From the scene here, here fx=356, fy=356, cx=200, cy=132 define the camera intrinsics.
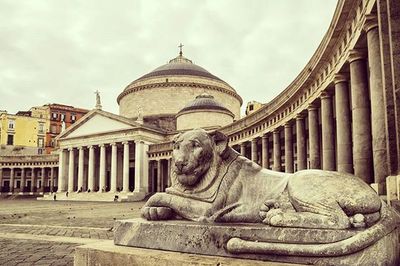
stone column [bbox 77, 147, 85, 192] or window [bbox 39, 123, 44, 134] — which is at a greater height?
window [bbox 39, 123, 44, 134]

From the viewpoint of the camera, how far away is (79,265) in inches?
163

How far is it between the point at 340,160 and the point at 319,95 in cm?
436

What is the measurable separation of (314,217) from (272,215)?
0.41 meters

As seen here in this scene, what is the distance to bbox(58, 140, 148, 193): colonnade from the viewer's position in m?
49.8

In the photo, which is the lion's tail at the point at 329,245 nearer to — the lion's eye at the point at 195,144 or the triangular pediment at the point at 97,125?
the lion's eye at the point at 195,144

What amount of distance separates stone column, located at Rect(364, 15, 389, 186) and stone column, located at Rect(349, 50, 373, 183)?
1.66 metres

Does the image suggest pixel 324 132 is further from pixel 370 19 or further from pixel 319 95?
pixel 370 19

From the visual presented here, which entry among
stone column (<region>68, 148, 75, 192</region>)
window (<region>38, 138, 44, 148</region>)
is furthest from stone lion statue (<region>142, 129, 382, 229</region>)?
window (<region>38, 138, 44, 148</region>)

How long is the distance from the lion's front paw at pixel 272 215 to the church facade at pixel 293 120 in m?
5.42

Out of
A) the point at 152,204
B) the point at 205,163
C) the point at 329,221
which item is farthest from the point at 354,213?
the point at 152,204

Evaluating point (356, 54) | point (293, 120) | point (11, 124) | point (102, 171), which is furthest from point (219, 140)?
point (11, 124)

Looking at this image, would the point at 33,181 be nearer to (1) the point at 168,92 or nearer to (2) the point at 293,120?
(1) the point at 168,92

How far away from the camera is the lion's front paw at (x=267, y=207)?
3.72m

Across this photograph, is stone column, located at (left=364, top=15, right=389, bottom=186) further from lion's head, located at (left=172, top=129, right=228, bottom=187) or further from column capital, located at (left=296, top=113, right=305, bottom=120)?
column capital, located at (left=296, top=113, right=305, bottom=120)
